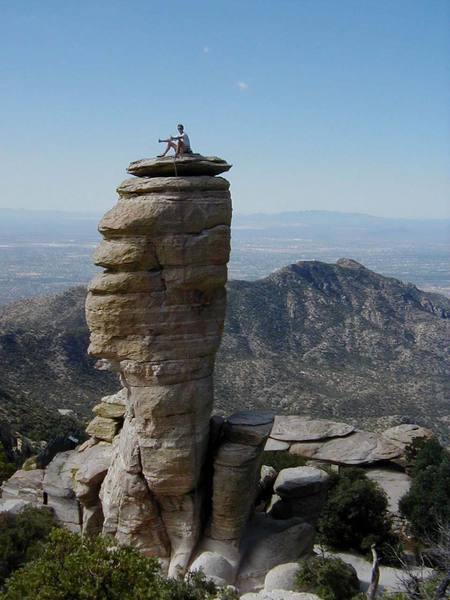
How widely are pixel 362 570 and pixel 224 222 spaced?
12634mm

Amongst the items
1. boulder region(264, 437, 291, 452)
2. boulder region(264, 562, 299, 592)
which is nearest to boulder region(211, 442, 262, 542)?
boulder region(264, 562, 299, 592)

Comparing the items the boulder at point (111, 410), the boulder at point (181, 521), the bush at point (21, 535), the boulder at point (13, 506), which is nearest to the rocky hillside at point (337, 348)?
the boulder at point (13, 506)

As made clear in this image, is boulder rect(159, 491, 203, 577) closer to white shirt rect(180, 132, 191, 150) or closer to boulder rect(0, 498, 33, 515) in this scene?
boulder rect(0, 498, 33, 515)

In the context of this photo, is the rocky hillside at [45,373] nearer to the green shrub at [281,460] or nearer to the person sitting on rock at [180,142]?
the green shrub at [281,460]

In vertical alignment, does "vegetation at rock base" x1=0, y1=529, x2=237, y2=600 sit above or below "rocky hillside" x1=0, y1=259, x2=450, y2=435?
above

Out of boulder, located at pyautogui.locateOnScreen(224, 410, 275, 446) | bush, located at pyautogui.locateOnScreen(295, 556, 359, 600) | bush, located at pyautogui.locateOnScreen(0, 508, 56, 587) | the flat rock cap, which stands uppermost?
the flat rock cap

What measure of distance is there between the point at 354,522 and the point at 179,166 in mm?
14329

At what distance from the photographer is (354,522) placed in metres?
24.0

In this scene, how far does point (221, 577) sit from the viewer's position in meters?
18.3

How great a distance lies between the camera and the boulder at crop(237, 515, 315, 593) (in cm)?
1928

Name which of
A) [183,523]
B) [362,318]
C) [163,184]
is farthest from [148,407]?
[362,318]

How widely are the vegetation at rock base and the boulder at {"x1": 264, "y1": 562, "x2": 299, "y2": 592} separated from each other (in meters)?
3.34

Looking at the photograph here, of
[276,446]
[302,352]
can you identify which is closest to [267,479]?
[276,446]

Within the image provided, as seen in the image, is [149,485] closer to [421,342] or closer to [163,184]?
[163,184]
